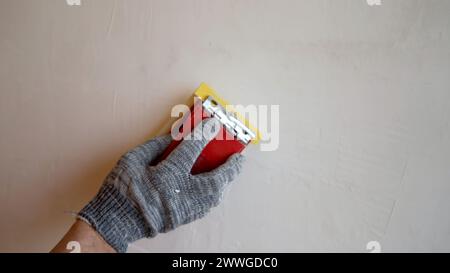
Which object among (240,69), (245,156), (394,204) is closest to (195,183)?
(245,156)

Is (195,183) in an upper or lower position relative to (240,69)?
lower

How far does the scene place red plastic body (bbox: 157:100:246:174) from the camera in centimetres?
59

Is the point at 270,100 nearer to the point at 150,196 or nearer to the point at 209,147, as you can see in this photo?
the point at 209,147

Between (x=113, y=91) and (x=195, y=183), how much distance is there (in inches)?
9.9

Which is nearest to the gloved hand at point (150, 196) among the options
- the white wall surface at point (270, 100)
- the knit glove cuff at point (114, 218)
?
the knit glove cuff at point (114, 218)

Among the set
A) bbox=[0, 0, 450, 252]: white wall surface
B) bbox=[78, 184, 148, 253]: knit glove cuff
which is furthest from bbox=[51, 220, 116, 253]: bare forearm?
bbox=[0, 0, 450, 252]: white wall surface

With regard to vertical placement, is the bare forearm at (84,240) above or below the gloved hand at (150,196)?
below

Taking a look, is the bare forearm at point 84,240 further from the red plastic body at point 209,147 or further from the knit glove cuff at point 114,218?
the red plastic body at point 209,147

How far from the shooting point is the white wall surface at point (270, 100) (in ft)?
1.91

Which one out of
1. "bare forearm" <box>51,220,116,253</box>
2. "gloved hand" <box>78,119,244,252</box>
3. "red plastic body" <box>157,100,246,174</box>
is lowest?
"bare forearm" <box>51,220,116,253</box>

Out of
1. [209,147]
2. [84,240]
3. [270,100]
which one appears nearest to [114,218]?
[84,240]

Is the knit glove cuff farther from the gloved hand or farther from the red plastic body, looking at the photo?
the red plastic body

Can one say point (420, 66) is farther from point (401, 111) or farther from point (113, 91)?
point (113, 91)

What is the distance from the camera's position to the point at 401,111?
59cm
